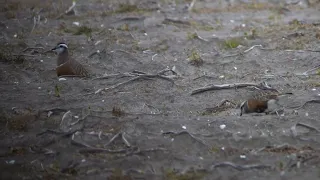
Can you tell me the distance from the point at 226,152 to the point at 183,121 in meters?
0.92

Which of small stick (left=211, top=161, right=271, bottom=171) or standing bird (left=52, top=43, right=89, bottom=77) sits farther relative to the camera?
standing bird (left=52, top=43, right=89, bottom=77)

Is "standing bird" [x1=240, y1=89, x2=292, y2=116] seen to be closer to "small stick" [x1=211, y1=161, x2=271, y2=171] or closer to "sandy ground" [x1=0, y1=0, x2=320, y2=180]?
"sandy ground" [x1=0, y1=0, x2=320, y2=180]

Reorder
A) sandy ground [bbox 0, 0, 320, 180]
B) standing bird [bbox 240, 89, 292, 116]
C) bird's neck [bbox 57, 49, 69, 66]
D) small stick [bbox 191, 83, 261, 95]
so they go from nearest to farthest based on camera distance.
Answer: sandy ground [bbox 0, 0, 320, 180] < standing bird [bbox 240, 89, 292, 116] < small stick [bbox 191, 83, 261, 95] < bird's neck [bbox 57, 49, 69, 66]

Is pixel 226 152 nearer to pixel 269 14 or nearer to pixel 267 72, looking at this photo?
pixel 267 72

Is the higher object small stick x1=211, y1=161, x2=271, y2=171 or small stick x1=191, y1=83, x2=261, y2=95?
small stick x1=211, y1=161, x2=271, y2=171

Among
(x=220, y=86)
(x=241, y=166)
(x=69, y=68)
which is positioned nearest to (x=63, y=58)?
(x=69, y=68)

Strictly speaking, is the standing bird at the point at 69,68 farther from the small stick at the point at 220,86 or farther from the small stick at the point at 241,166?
the small stick at the point at 241,166

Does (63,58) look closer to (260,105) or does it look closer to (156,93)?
(156,93)

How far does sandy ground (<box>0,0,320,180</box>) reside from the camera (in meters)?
6.34

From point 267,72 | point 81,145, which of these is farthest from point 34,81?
point 267,72

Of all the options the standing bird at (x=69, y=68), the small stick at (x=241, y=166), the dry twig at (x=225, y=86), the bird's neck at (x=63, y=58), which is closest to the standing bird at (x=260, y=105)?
the dry twig at (x=225, y=86)

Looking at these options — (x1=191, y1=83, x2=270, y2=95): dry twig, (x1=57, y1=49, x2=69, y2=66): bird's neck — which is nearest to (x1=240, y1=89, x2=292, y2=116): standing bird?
(x1=191, y1=83, x2=270, y2=95): dry twig

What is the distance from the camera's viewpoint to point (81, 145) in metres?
6.62

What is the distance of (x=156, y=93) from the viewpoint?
27.7ft
